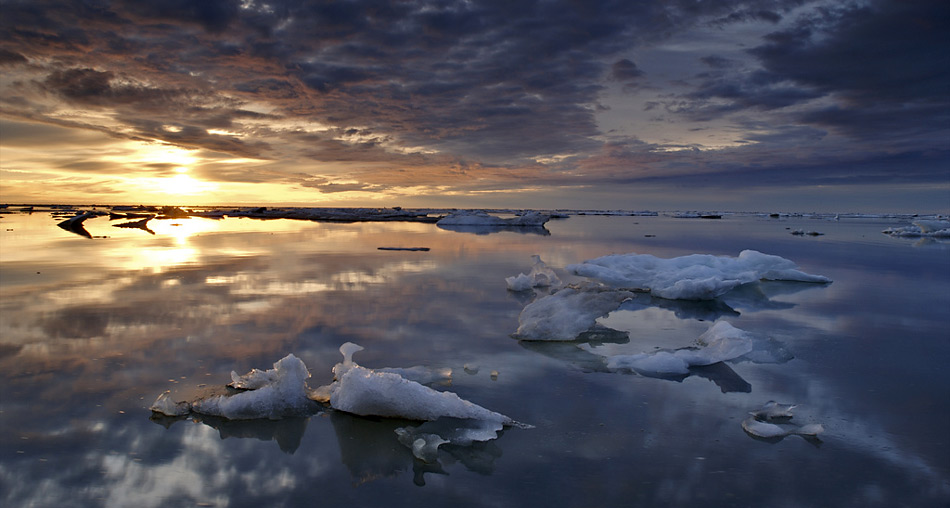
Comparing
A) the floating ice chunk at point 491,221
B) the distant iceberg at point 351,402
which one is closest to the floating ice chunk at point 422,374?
the distant iceberg at point 351,402

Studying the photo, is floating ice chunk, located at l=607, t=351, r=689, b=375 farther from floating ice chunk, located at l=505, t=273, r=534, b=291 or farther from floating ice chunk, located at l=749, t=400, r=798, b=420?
floating ice chunk, located at l=505, t=273, r=534, b=291

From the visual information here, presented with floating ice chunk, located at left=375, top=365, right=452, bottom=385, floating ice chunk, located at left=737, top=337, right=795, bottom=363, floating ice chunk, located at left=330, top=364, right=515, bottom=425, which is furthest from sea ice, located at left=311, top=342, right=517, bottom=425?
floating ice chunk, located at left=737, top=337, right=795, bottom=363

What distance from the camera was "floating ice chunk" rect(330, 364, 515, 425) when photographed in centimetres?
382

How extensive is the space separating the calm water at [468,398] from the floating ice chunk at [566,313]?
26 centimetres

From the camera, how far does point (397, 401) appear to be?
12.7 feet

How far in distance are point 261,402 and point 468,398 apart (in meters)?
1.53

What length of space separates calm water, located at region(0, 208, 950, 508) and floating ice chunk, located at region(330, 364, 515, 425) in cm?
15

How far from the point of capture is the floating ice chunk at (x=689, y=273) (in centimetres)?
885

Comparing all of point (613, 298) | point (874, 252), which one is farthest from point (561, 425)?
point (874, 252)

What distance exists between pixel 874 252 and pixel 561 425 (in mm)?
19828

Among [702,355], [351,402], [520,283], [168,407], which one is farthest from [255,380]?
[520,283]

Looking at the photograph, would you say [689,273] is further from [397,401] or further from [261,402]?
[261,402]

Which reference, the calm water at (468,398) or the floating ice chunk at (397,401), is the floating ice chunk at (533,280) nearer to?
the calm water at (468,398)

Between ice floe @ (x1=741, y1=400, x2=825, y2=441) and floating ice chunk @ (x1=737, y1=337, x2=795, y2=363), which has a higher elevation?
ice floe @ (x1=741, y1=400, x2=825, y2=441)
